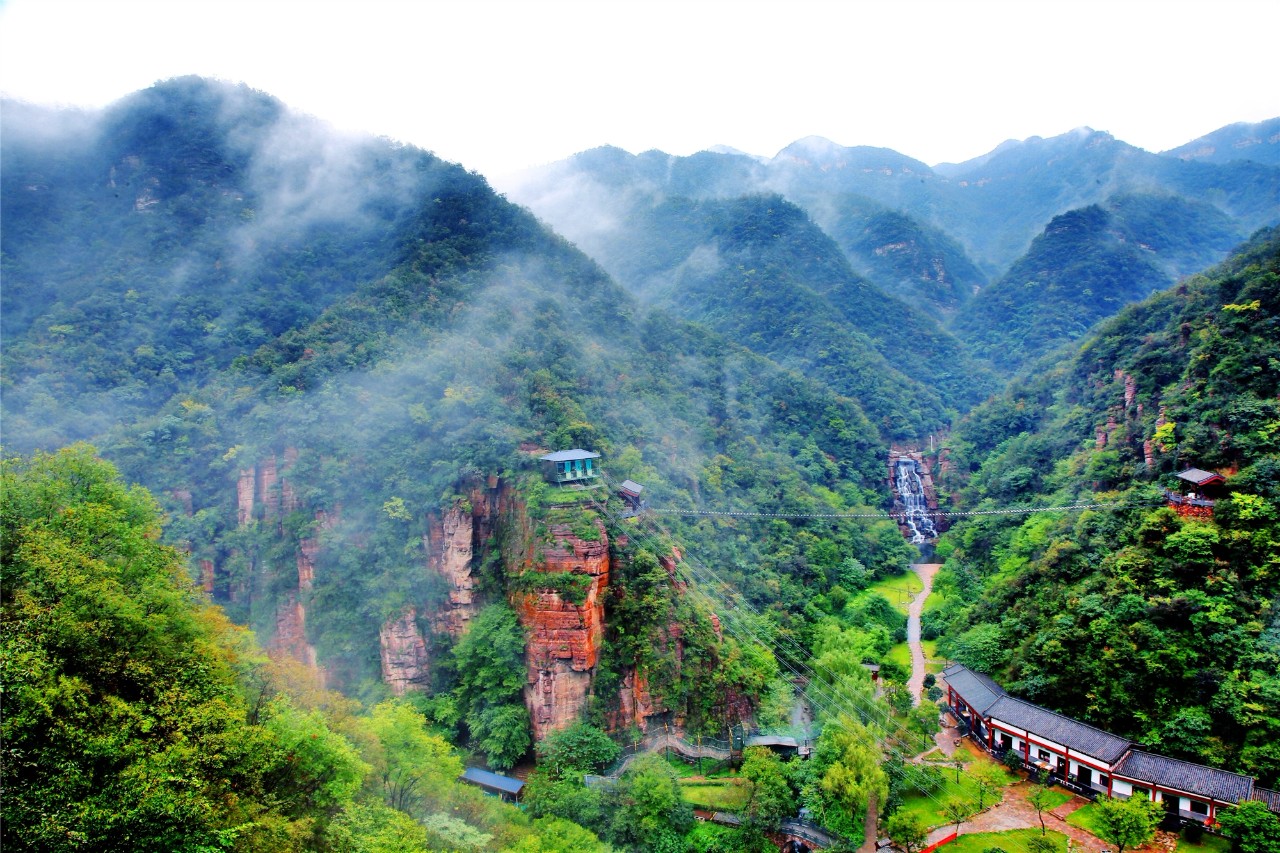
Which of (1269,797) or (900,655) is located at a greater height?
(1269,797)

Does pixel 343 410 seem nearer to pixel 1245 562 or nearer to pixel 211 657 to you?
pixel 211 657

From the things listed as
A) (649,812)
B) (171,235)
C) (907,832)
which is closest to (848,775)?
(907,832)

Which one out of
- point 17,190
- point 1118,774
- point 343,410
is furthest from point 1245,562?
point 17,190

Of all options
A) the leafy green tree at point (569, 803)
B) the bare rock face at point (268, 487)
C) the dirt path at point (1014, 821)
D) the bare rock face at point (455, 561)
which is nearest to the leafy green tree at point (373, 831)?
the leafy green tree at point (569, 803)

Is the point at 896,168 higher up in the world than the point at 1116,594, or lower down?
higher up

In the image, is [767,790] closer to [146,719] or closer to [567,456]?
[567,456]

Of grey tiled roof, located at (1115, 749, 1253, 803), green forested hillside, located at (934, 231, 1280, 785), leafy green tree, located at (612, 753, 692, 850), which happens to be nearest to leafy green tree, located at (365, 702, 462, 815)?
leafy green tree, located at (612, 753, 692, 850)

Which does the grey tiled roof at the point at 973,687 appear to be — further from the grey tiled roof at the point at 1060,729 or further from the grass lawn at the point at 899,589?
the grass lawn at the point at 899,589
